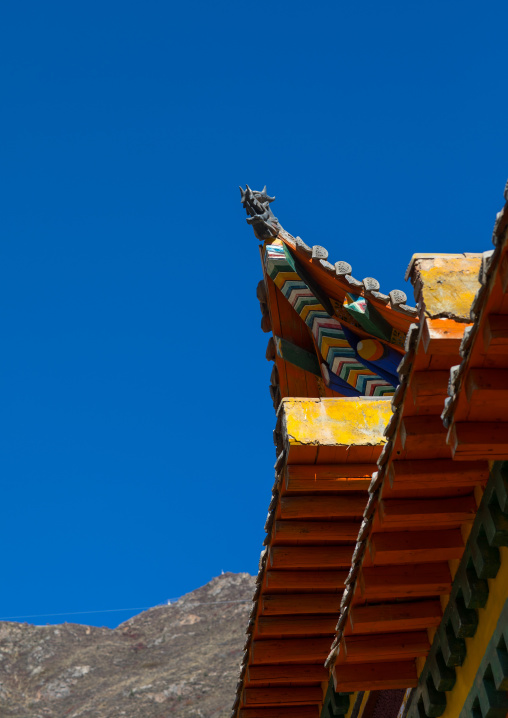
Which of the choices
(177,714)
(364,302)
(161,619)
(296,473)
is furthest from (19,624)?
(296,473)

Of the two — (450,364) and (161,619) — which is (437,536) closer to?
(450,364)

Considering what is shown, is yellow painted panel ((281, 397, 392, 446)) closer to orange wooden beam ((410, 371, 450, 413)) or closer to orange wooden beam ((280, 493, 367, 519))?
orange wooden beam ((280, 493, 367, 519))

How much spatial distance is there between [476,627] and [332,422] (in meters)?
2.47

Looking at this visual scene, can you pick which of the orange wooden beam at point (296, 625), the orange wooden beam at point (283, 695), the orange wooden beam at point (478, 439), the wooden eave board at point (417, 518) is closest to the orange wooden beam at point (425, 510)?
the wooden eave board at point (417, 518)

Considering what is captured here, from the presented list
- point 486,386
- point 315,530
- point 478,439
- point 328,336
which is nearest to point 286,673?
point 315,530

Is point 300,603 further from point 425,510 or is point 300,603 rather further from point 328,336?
point 328,336

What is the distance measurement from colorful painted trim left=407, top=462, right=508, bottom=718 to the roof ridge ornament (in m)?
7.35

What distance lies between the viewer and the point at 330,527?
10203 millimetres

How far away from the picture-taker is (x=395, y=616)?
8.62m

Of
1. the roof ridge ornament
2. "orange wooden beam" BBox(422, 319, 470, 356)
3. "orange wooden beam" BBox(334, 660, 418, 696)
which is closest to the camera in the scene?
"orange wooden beam" BBox(422, 319, 470, 356)

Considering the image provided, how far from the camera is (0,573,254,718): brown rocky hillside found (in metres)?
32.1

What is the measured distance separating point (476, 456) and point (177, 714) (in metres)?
26.4

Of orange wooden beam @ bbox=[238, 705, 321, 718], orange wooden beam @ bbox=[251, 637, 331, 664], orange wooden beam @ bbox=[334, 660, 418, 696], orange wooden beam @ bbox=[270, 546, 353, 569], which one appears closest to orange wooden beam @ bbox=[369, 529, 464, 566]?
orange wooden beam @ bbox=[334, 660, 418, 696]

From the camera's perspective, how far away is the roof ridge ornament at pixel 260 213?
14.6m
